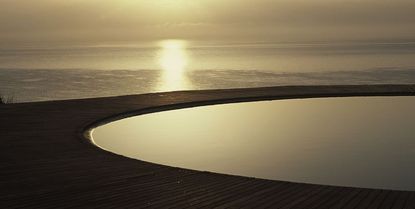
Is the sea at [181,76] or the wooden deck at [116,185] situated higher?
the sea at [181,76]

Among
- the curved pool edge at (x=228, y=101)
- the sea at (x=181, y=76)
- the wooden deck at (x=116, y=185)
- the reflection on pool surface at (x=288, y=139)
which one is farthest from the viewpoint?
the sea at (x=181, y=76)

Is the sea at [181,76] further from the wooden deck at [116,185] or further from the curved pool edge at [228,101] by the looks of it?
the wooden deck at [116,185]

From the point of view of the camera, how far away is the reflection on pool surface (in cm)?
729

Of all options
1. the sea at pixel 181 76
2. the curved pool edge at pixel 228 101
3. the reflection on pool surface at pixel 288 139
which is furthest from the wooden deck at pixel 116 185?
the sea at pixel 181 76

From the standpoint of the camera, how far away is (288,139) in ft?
31.8

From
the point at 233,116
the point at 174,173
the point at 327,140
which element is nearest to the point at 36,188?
the point at 174,173

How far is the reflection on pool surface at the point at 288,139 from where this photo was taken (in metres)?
7.29

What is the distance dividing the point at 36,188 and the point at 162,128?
4.80m

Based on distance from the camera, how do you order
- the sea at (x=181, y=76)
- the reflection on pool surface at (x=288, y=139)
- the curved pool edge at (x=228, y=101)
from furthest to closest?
the sea at (x=181, y=76) → the curved pool edge at (x=228, y=101) → the reflection on pool surface at (x=288, y=139)

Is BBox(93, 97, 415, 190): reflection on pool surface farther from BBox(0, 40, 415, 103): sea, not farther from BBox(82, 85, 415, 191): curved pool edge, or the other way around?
BBox(0, 40, 415, 103): sea

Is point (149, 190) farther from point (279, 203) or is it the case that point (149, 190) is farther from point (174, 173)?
point (279, 203)

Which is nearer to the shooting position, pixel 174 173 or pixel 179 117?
pixel 174 173

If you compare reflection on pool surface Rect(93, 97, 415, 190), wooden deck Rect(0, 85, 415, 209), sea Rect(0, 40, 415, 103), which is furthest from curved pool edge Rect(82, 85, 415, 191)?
sea Rect(0, 40, 415, 103)

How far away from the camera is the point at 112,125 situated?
1015cm
